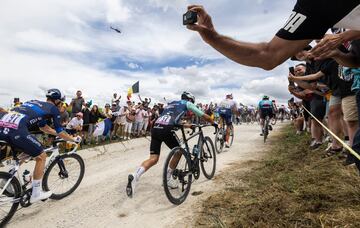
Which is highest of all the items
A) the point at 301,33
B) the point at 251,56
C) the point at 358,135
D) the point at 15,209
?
the point at 301,33

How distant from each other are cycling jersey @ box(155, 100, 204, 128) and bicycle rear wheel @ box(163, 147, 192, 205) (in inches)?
26.3

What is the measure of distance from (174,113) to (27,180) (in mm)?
3029

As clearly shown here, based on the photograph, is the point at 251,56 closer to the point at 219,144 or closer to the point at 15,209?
the point at 15,209

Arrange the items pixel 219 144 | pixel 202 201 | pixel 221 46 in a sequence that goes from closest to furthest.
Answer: pixel 221 46 → pixel 202 201 → pixel 219 144

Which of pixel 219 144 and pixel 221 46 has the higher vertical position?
pixel 221 46

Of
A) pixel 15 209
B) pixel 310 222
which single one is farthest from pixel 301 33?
pixel 15 209

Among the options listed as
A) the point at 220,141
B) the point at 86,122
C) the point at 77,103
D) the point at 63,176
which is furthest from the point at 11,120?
the point at 77,103

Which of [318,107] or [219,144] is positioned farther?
[219,144]

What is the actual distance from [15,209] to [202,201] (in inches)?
123

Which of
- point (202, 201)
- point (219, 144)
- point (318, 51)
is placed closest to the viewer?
point (318, 51)

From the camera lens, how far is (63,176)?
616 cm

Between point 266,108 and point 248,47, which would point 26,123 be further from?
point 266,108

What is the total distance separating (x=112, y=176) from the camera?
295 inches

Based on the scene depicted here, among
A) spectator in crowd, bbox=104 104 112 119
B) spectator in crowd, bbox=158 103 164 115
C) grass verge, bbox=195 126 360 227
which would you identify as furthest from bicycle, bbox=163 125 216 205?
spectator in crowd, bbox=158 103 164 115
